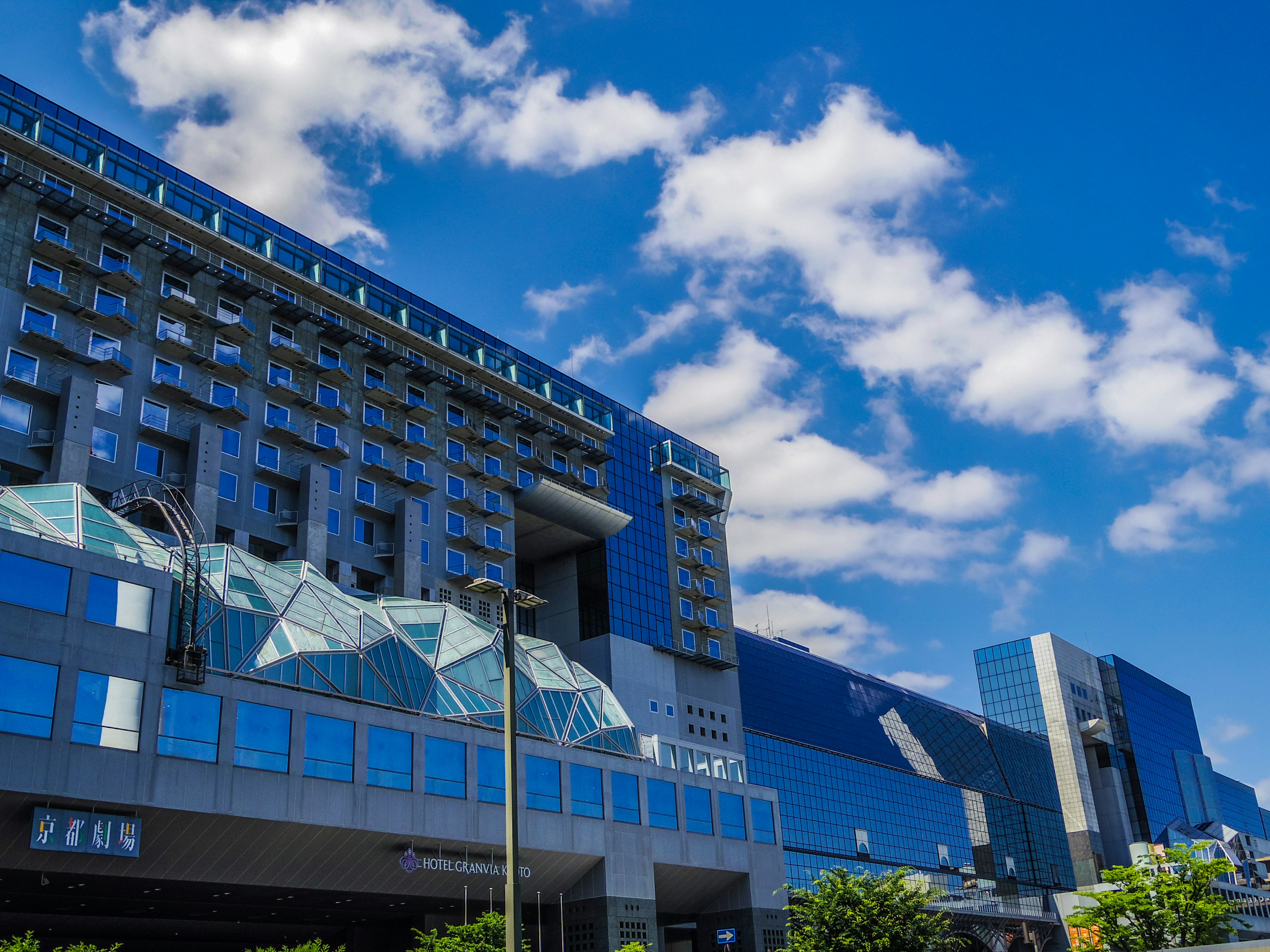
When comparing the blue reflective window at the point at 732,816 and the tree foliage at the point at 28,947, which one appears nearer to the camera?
the tree foliage at the point at 28,947

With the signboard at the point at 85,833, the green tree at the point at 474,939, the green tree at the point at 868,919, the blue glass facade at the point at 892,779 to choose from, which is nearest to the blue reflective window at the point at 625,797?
the green tree at the point at 474,939

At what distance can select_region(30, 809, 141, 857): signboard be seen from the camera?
42.9 metres

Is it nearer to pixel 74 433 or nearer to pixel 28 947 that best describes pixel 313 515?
pixel 74 433

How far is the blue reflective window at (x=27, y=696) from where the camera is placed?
1672 inches

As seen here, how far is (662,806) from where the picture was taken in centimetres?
7106

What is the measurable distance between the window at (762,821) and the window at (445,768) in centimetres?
2490

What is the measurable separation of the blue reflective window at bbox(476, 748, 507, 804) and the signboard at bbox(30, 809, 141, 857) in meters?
18.7

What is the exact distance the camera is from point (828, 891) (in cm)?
4978

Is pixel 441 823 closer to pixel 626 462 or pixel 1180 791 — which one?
pixel 626 462

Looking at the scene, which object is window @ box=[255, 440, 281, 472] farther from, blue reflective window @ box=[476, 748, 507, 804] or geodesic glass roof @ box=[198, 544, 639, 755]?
blue reflective window @ box=[476, 748, 507, 804]

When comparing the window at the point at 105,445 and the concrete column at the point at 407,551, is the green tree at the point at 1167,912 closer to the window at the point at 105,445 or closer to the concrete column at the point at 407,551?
the concrete column at the point at 407,551

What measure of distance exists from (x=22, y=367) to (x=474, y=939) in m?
40.3

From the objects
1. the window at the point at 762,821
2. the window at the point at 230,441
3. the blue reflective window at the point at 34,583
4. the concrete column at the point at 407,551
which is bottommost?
the window at the point at 762,821

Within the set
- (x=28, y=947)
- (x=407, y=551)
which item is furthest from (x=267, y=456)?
(x=28, y=947)
